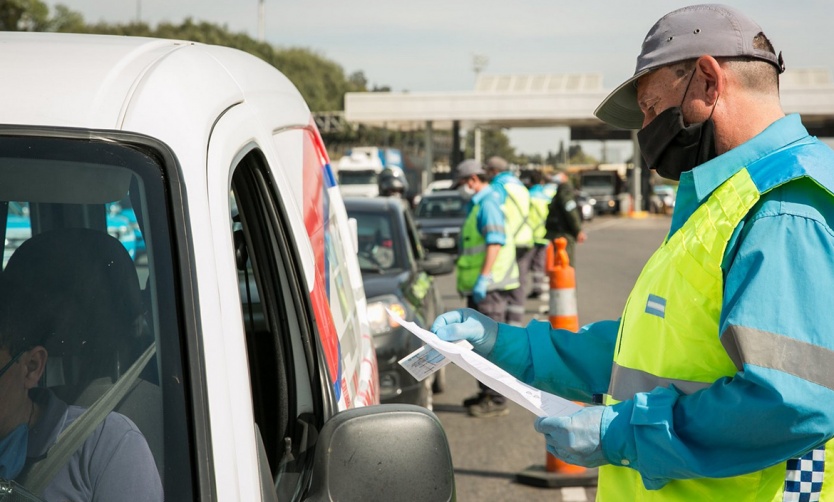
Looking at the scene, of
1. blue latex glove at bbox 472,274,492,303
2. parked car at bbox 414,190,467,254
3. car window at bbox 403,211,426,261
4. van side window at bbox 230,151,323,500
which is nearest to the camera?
van side window at bbox 230,151,323,500

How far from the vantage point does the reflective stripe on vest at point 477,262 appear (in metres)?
8.57

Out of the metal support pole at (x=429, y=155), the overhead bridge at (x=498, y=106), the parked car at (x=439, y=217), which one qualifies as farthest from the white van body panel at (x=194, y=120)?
the metal support pole at (x=429, y=155)

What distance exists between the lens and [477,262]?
28.5ft

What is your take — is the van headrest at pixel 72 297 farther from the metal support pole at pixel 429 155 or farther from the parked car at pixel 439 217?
the metal support pole at pixel 429 155

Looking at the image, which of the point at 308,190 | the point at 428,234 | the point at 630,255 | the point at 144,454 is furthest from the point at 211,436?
the point at 630,255

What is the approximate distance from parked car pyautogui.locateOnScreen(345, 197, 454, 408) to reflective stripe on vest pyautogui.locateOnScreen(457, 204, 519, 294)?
1.17ft

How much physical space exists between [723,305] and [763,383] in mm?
175

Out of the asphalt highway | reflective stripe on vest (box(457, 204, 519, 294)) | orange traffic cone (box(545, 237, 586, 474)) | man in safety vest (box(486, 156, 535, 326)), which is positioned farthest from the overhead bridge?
orange traffic cone (box(545, 237, 586, 474))

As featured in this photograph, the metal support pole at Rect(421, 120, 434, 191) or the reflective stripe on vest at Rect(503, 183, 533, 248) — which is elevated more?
the reflective stripe on vest at Rect(503, 183, 533, 248)

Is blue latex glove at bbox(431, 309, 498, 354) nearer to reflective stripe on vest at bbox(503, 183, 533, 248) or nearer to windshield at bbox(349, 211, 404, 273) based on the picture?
windshield at bbox(349, 211, 404, 273)

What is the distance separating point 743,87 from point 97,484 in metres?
1.50

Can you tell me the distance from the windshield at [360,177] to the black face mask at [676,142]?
34133 mm

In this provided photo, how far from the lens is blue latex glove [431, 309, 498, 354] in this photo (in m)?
2.66

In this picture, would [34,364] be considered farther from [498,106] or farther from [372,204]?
[498,106]
